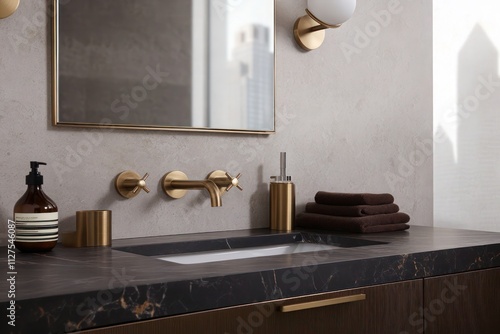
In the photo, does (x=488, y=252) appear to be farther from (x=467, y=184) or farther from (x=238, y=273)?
(x=467, y=184)

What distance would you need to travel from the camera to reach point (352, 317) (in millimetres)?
1174

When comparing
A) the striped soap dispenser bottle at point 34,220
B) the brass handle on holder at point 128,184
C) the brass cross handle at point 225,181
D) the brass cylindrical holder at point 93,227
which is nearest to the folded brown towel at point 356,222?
the brass cross handle at point 225,181

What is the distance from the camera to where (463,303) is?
1359 millimetres

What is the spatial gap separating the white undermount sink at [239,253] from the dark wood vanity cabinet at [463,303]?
313 mm

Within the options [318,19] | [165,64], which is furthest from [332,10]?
[165,64]

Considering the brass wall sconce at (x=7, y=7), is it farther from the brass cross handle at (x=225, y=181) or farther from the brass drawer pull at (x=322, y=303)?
the brass drawer pull at (x=322, y=303)

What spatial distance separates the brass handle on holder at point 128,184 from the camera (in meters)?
1.48

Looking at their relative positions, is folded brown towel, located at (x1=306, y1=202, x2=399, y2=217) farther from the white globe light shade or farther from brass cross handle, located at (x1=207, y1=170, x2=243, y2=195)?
the white globe light shade

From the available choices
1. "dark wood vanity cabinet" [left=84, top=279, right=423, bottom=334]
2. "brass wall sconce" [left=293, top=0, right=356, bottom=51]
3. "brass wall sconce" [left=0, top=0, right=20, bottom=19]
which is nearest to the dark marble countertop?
"dark wood vanity cabinet" [left=84, top=279, right=423, bottom=334]

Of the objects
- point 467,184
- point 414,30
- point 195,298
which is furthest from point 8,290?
point 467,184

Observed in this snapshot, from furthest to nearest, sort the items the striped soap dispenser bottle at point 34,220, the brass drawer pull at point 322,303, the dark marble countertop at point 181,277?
the striped soap dispenser bottle at point 34,220 < the brass drawer pull at point 322,303 < the dark marble countertop at point 181,277

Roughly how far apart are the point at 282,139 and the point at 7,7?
0.84m

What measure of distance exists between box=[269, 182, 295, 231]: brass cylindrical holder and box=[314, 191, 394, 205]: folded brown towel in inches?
3.9

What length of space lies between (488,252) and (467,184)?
106cm
